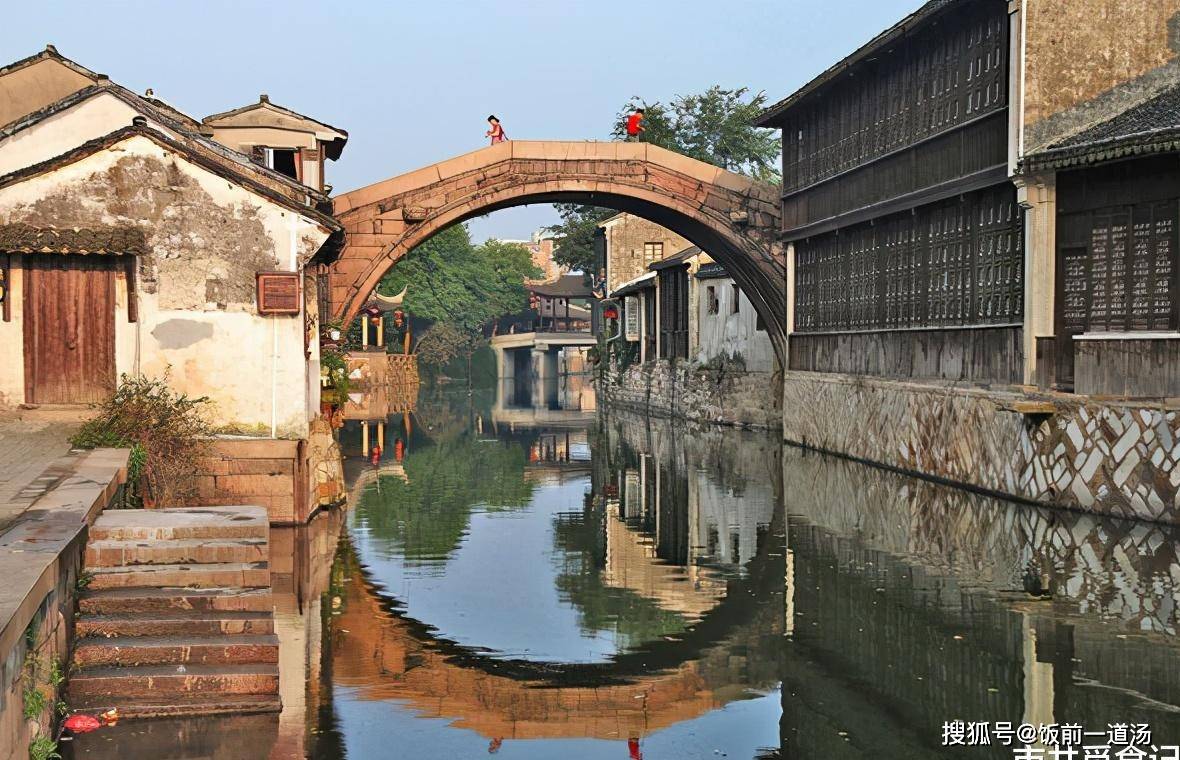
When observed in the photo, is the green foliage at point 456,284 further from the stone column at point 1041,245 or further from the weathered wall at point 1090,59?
the stone column at point 1041,245

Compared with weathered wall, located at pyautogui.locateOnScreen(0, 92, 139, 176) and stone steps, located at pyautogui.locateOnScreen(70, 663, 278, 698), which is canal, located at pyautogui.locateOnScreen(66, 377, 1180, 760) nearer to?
stone steps, located at pyautogui.locateOnScreen(70, 663, 278, 698)

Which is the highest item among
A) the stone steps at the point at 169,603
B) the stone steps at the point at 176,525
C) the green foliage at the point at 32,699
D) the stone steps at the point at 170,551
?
the stone steps at the point at 176,525

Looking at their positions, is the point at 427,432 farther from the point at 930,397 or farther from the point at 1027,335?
the point at 1027,335

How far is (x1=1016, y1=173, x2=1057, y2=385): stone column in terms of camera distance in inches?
733

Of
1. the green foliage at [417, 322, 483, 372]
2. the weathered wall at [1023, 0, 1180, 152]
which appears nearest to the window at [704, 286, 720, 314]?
the weathered wall at [1023, 0, 1180, 152]

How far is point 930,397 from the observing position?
22.0 meters

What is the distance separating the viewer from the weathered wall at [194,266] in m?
16.1

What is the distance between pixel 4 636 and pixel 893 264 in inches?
802

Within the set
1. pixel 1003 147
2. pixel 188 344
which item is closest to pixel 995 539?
pixel 1003 147

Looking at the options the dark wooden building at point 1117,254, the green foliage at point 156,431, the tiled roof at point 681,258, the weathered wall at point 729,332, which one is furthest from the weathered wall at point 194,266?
the tiled roof at point 681,258

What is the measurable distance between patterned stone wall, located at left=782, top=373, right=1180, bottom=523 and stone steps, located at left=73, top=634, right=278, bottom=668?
10.8 meters

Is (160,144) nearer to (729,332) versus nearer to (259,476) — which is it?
(259,476)

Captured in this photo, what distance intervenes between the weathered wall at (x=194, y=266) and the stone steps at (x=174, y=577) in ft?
21.7

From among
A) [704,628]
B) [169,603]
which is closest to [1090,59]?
[704,628]
